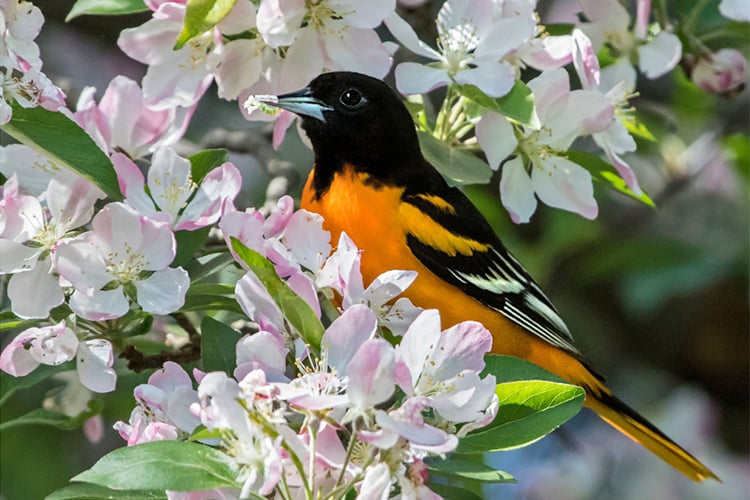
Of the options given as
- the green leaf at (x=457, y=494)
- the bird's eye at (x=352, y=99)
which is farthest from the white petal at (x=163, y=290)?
the bird's eye at (x=352, y=99)

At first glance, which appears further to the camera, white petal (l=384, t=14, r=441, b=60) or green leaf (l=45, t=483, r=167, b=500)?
white petal (l=384, t=14, r=441, b=60)

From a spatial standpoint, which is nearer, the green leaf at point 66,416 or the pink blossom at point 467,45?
the pink blossom at point 467,45

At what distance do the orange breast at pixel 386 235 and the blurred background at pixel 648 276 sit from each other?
1.46 metres

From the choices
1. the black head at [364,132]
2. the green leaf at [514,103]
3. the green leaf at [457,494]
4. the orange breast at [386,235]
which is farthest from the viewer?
the black head at [364,132]

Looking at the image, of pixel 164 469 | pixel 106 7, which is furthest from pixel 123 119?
pixel 164 469

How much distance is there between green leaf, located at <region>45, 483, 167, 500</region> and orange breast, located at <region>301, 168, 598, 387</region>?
3.44 ft

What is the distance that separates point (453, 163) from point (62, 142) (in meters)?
0.82

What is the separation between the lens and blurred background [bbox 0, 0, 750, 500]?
15.3ft

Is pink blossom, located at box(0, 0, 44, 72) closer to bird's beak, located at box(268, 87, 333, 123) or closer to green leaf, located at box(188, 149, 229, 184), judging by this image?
green leaf, located at box(188, 149, 229, 184)

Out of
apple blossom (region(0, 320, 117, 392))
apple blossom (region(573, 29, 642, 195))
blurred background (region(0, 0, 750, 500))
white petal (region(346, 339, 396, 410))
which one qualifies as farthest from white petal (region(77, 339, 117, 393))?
blurred background (region(0, 0, 750, 500))

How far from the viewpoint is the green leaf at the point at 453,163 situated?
7.70 feet

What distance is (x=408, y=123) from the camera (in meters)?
2.96

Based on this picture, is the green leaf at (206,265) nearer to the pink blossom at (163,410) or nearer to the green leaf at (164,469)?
the pink blossom at (163,410)

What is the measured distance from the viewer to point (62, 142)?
77.9 inches
